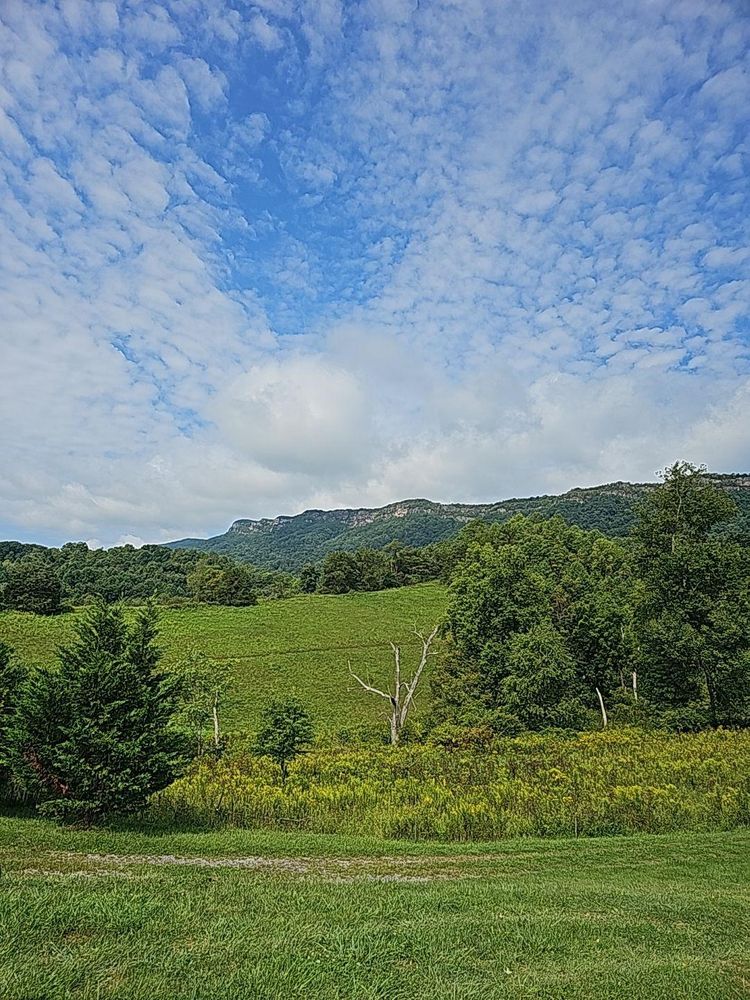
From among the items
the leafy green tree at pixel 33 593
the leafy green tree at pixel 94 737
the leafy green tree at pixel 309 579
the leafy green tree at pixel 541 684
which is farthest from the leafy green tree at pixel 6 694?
the leafy green tree at pixel 309 579

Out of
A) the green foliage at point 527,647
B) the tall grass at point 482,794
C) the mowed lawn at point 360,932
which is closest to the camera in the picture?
the mowed lawn at point 360,932

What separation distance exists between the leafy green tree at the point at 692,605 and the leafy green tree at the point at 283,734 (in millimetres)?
15399

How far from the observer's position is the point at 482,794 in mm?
15430

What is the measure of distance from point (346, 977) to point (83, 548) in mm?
106120

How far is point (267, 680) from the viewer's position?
4272 cm

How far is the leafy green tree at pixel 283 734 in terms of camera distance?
2045cm

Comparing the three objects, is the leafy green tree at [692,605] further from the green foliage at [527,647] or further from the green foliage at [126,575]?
the green foliage at [126,575]

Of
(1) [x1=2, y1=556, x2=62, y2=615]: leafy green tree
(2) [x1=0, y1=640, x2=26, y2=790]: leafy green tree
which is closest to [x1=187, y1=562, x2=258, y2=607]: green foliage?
(1) [x1=2, y1=556, x2=62, y2=615]: leafy green tree

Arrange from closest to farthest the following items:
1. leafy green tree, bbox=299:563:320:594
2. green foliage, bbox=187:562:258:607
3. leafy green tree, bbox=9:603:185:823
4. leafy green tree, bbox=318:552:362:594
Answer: leafy green tree, bbox=9:603:185:823 → green foliage, bbox=187:562:258:607 → leafy green tree, bbox=318:552:362:594 → leafy green tree, bbox=299:563:320:594

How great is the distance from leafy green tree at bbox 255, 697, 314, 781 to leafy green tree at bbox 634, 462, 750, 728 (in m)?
15.4

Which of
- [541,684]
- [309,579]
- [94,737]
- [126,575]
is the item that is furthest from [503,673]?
[126,575]

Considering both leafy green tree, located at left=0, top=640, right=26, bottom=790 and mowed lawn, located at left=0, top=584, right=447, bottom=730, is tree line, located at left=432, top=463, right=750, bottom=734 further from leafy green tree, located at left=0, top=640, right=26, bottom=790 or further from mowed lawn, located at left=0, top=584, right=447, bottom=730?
leafy green tree, located at left=0, top=640, right=26, bottom=790

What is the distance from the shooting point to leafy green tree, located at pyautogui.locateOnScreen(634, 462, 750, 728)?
26.1 meters

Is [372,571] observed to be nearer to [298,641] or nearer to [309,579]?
[309,579]
